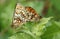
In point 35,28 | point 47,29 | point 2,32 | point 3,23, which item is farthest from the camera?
point 3,23

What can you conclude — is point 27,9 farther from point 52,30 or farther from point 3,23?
point 3,23

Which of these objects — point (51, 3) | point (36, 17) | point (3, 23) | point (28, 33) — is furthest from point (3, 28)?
point (28, 33)

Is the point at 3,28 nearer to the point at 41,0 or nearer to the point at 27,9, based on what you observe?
the point at 41,0

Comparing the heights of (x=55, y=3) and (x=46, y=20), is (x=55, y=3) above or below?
above

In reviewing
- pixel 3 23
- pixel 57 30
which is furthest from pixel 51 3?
pixel 57 30

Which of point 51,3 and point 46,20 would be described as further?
point 51,3

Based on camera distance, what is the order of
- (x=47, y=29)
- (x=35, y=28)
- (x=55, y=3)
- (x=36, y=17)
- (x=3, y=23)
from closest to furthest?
1. (x=47, y=29)
2. (x=35, y=28)
3. (x=36, y=17)
4. (x=3, y=23)
5. (x=55, y=3)

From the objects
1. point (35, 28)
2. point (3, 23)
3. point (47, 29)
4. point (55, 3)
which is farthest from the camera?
point (55, 3)

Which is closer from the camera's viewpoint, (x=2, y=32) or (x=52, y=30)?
(x=52, y=30)

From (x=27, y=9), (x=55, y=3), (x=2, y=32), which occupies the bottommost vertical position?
(x=2, y=32)
